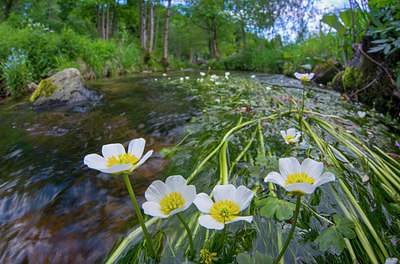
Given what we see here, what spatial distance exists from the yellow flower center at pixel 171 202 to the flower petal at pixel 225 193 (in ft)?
0.39

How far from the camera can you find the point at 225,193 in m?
0.68

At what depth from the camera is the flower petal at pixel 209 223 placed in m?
0.57

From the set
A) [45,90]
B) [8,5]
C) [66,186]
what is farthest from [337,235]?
[8,5]

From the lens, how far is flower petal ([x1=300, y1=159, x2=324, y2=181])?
644 millimetres

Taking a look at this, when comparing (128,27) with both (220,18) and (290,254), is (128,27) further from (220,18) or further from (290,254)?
(290,254)

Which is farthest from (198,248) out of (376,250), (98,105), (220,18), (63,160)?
(220,18)

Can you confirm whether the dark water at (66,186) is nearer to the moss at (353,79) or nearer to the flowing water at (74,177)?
the flowing water at (74,177)

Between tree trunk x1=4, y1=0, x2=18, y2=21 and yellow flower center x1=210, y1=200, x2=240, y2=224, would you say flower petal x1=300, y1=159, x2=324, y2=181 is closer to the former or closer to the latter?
yellow flower center x1=210, y1=200, x2=240, y2=224

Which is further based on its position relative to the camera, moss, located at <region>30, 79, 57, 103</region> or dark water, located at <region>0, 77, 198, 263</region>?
moss, located at <region>30, 79, 57, 103</region>

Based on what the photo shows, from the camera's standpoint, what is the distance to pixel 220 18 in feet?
57.2

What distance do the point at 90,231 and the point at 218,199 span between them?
2.24 ft

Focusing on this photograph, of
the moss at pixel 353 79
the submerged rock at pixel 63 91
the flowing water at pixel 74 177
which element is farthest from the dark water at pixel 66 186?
the moss at pixel 353 79

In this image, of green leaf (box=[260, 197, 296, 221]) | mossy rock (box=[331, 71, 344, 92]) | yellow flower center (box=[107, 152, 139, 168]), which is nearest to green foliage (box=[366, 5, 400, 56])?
mossy rock (box=[331, 71, 344, 92])

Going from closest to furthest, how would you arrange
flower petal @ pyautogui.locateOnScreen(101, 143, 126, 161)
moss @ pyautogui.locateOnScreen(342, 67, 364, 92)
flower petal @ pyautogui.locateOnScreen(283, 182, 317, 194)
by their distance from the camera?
1. flower petal @ pyautogui.locateOnScreen(283, 182, 317, 194)
2. flower petal @ pyautogui.locateOnScreen(101, 143, 126, 161)
3. moss @ pyautogui.locateOnScreen(342, 67, 364, 92)
